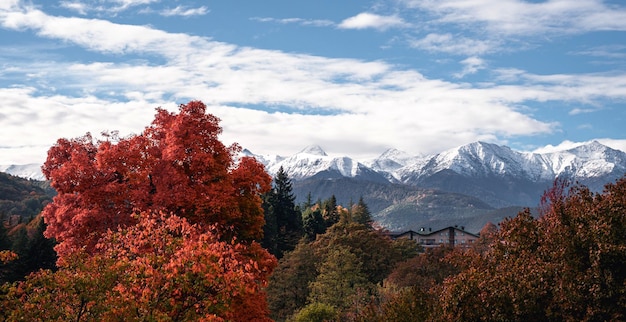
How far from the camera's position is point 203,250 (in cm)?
1875

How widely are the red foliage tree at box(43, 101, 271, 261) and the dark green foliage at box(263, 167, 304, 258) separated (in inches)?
2448

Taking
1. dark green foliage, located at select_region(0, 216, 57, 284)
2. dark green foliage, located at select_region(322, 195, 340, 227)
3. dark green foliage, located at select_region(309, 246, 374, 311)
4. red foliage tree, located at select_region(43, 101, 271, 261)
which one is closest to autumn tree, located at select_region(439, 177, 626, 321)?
red foliage tree, located at select_region(43, 101, 271, 261)

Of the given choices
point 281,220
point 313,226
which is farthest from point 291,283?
point 313,226

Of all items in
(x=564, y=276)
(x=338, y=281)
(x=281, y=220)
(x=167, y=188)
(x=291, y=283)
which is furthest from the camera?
(x=281, y=220)

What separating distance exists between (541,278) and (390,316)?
35.3 feet

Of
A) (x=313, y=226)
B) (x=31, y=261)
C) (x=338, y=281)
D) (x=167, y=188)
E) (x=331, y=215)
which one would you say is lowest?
(x=338, y=281)

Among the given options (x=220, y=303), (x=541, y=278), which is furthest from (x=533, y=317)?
(x=220, y=303)

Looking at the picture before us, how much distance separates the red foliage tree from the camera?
32.0m

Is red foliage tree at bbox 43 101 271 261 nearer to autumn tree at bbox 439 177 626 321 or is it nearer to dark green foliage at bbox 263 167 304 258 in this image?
autumn tree at bbox 439 177 626 321

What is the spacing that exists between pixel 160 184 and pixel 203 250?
570 inches

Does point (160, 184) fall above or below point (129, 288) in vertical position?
above

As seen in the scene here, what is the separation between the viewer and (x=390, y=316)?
33344 millimetres

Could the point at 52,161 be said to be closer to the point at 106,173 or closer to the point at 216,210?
the point at 106,173

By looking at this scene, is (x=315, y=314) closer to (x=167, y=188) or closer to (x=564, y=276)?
(x=167, y=188)
